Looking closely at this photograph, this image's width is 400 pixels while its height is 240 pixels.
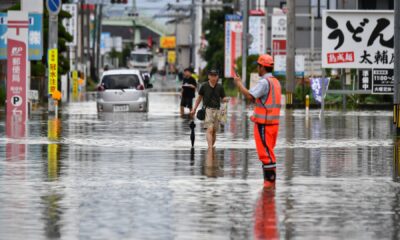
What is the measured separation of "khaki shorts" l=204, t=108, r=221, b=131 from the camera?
23031mm

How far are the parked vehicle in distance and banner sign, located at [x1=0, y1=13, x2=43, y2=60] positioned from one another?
2.70m

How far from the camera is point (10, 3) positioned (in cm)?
5556

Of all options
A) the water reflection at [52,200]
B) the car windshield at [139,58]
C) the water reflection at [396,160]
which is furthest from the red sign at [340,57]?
the car windshield at [139,58]

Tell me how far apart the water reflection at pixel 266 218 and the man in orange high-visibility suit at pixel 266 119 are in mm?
1043

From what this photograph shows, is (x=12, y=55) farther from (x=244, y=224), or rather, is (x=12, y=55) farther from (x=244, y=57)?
(x=244, y=57)

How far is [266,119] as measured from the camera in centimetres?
1617

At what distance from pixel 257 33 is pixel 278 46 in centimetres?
1400

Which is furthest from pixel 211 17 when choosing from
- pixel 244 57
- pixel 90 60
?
pixel 244 57

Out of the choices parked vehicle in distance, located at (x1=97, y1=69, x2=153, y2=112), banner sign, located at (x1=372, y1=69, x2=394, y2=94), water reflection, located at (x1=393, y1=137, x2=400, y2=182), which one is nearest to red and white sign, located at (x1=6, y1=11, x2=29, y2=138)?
parked vehicle in distance, located at (x1=97, y1=69, x2=153, y2=112)

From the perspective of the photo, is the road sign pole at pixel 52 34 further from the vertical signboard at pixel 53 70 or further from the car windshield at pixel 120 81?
the car windshield at pixel 120 81

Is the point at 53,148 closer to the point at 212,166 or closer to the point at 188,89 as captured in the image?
the point at 212,166

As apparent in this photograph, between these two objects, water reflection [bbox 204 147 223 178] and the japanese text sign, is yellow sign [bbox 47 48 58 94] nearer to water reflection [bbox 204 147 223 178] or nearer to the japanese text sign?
the japanese text sign

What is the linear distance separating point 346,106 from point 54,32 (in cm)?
1308

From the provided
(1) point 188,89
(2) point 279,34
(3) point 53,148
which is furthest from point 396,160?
(2) point 279,34
